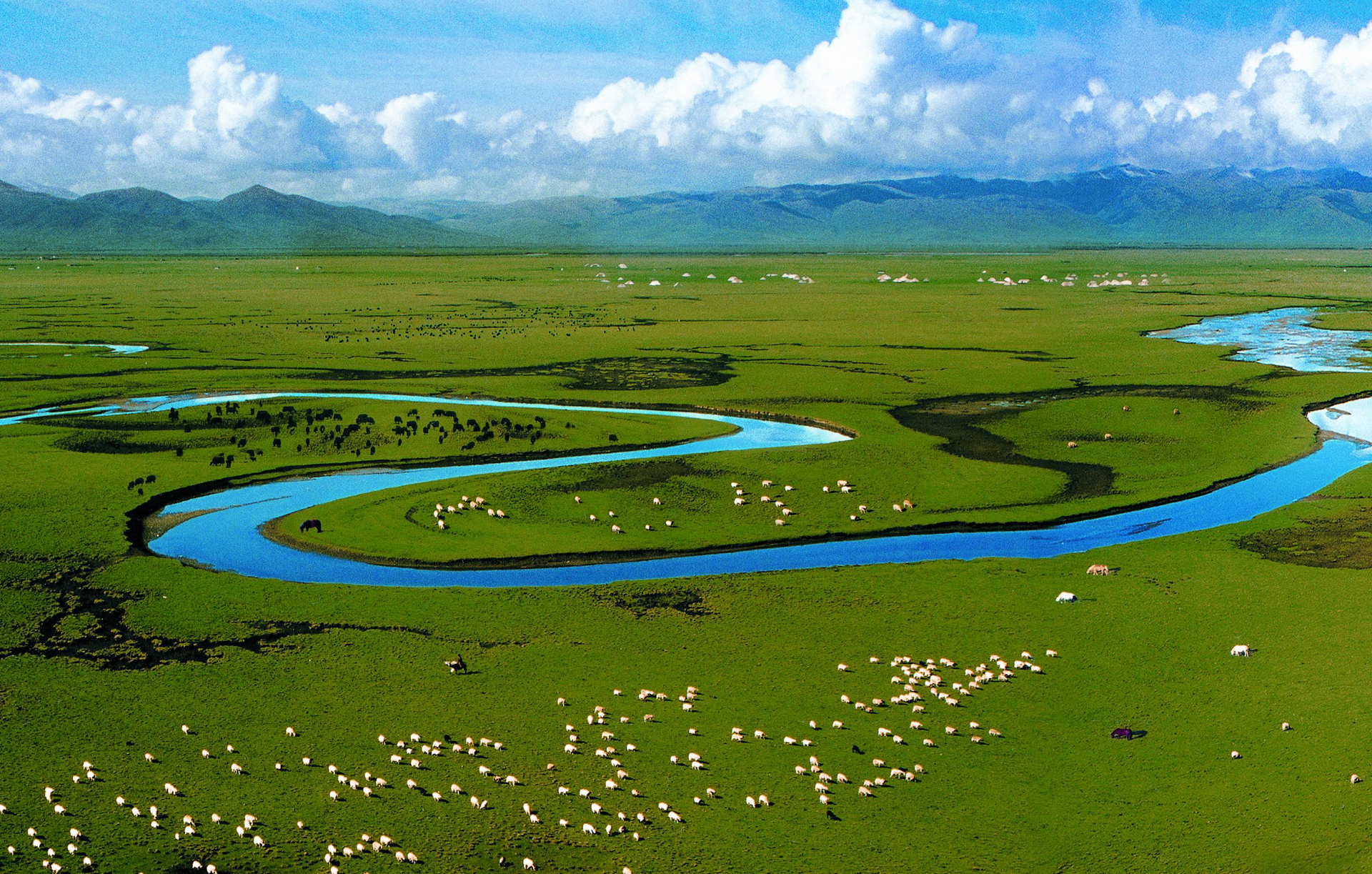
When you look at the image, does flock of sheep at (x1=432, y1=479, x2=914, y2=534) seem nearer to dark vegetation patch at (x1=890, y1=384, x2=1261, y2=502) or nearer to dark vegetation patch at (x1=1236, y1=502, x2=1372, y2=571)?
dark vegetation patch at (x1=890, y1=384, x2=1261, y2=502)

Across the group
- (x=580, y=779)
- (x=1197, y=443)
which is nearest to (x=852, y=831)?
(x=580, y=779)

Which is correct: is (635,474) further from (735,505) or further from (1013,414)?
(1013,414)

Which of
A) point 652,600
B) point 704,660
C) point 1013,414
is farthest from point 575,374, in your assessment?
point 704,660

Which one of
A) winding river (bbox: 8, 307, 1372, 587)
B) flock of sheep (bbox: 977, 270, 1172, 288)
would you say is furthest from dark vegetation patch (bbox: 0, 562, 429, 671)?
flock of sheep (bbox: 977, 270, 1172, 288)

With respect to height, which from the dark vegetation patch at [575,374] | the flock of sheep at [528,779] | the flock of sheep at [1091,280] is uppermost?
the flock of sheep at [1091,280]

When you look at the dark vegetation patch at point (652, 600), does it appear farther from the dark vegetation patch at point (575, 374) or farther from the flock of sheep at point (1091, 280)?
the flock of sheep at point (1091, 280)

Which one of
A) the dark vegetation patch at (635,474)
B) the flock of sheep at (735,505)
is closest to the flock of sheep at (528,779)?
the flock of sheep at (735,505)
